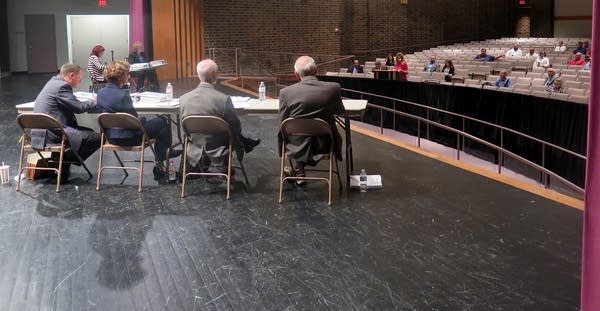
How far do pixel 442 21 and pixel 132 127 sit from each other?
19.3 metres

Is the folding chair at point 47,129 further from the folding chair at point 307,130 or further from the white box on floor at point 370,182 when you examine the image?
the white box on floor at point 370,182

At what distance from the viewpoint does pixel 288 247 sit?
4.09 meters

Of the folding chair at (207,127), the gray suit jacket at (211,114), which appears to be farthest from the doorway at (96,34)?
the folding chair at (207,127)

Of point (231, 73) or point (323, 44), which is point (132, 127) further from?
point (323, 44)

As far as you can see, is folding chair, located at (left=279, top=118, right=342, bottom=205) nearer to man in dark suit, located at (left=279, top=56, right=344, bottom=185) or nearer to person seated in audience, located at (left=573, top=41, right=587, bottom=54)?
man in dark suit, located at (left=279, top=56, right=344, bottom=185)

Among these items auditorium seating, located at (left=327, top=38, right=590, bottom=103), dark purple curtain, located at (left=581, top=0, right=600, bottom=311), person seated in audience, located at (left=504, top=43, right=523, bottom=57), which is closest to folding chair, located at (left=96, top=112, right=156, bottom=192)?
dark purple curtain, located at (left=581, top=0, right=600, bottom=311)

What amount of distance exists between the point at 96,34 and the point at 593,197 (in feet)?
64.9

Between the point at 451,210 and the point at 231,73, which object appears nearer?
the point at 451,210

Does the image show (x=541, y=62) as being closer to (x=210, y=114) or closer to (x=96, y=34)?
(x=210, y=114)


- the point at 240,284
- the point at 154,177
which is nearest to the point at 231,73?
the point at 154,177

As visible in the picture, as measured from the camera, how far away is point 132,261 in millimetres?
3869

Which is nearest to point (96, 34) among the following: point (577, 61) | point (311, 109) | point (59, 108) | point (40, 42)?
point (40, 42)

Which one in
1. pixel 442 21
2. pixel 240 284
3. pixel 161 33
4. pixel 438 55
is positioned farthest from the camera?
pixel 442 21

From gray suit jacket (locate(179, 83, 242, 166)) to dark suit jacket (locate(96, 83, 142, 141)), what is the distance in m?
0.50
